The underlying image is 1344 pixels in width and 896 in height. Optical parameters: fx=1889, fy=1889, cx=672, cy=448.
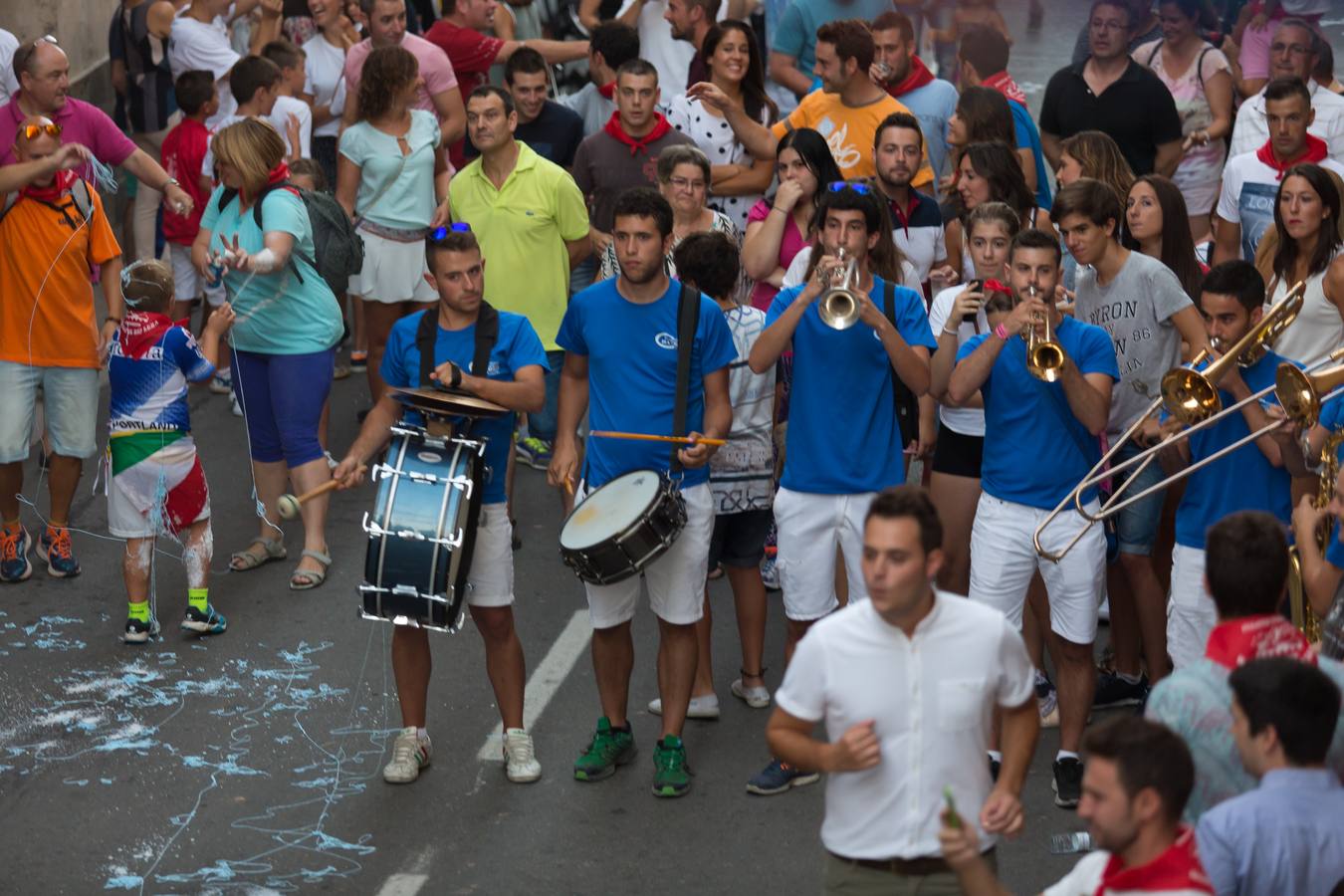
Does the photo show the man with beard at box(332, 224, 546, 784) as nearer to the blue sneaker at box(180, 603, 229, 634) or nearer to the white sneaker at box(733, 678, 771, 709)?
the white sneaker at box(733, 678, 771, 709)

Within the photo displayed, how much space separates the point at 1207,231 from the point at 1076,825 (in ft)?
16.9

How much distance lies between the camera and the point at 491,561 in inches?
265

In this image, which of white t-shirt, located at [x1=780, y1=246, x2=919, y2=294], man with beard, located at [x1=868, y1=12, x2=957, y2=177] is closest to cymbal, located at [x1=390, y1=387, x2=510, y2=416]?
white t-shirt, located at [x1=780, y1=246, x2=919, y2=294]

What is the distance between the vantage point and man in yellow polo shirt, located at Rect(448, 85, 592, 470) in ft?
29.4

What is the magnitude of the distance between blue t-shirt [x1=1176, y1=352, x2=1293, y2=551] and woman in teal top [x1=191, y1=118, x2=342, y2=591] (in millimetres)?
4026

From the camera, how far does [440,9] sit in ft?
41.3

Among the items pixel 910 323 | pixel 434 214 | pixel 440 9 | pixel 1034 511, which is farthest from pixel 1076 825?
pixel 440 9

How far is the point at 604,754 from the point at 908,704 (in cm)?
264

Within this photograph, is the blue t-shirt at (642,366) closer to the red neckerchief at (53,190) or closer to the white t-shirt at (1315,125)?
the red neckerchief at (53,190)

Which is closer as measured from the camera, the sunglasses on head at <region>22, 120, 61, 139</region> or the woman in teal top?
the woman in teal top

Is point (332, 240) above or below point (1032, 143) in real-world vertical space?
below

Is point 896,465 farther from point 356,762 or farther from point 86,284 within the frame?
point 86,284

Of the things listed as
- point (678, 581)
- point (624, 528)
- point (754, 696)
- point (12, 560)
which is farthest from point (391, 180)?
point (624, 528)

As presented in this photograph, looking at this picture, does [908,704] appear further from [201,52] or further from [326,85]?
[201,52]
